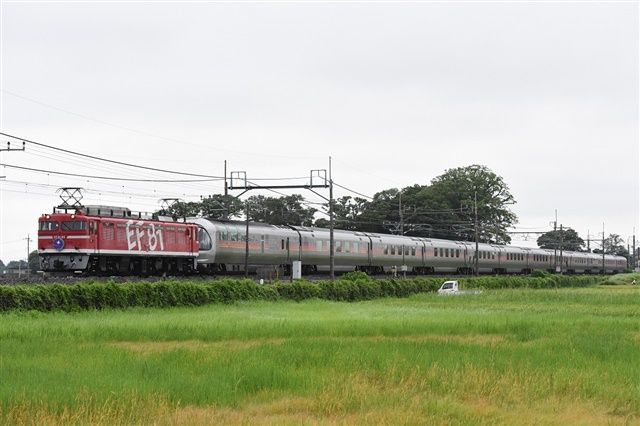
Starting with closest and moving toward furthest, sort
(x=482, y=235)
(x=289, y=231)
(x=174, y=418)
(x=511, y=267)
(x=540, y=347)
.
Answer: (x=174, y=418), (x=540, y=347), (x=289, y=231), (x=511, y=267), (x=482, y=235)

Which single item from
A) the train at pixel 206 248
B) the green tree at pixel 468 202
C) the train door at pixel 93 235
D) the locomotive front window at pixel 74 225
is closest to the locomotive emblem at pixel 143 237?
the train at pixel 206 248

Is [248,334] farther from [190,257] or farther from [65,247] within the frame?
[190,257]

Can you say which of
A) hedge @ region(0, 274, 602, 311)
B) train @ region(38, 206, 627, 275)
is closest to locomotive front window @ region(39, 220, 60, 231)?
train @ region(38, 206, 627, 275)

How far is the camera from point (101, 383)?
54.6 feet

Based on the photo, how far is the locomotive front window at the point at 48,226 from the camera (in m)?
43.9

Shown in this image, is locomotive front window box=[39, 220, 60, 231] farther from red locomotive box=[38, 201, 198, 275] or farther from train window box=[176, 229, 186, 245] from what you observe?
train window box=[176, 229, 186, 245]

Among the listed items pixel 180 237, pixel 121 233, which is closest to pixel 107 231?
pixel 121 233

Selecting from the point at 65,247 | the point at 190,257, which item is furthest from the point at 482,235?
the point at 65,247

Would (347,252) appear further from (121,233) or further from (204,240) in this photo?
(121,233)

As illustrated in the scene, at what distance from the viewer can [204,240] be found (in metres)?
53.9

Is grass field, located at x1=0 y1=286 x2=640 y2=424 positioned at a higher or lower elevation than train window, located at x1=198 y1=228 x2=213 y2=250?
lower

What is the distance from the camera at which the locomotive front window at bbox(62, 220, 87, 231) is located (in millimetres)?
43312

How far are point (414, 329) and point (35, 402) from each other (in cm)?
1645

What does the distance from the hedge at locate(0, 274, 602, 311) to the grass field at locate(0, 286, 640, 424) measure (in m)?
1.81
